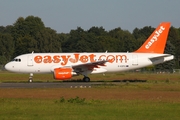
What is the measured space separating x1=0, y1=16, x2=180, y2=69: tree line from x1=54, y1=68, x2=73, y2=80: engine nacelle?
4915 cm

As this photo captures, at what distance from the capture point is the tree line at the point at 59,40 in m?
107

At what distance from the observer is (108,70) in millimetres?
46625

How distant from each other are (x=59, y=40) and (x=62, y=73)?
3204 inches

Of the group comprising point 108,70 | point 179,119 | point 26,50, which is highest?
point 26,50

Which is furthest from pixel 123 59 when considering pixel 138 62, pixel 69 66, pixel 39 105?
pixel 39 105

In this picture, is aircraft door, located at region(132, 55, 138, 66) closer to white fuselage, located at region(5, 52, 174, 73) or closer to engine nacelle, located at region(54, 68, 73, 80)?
white fuselage, located at region(5, 52, 174, 73)

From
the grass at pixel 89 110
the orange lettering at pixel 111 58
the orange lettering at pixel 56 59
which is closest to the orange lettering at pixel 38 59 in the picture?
the orange lettering at pixel 56 59

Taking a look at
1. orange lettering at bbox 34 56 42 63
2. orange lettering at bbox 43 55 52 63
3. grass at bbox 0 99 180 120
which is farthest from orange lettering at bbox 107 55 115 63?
grass at bbox 0 99 180 120

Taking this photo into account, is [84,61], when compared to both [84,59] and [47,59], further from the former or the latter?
[47,59]

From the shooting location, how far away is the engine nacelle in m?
43.7

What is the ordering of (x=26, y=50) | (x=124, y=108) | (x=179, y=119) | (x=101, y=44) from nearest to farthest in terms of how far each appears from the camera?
(x=179, y=119) < (x=124, y=108) < (x=26, y=50) < (x=101, y=44)

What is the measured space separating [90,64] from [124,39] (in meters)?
82.1

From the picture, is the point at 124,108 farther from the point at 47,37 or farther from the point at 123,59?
the point at 47,37

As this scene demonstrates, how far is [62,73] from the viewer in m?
43.8
